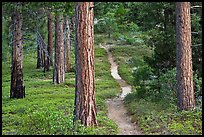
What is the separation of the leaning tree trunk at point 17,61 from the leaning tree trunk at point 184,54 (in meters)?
7.02

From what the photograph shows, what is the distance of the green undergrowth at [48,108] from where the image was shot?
32.5 ft

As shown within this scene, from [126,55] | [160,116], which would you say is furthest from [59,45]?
[126,55]

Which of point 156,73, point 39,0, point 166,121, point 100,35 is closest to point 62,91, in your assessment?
point 156,73

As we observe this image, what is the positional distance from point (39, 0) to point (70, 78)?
41.5 ft

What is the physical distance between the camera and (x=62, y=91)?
66.1 feet

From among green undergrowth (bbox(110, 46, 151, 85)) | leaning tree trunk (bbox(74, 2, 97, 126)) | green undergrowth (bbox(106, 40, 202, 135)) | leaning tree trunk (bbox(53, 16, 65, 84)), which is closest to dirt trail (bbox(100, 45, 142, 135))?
green undergrowth (bbox(106, 40, 202, 135))

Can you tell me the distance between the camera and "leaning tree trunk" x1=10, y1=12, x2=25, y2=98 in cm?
1694

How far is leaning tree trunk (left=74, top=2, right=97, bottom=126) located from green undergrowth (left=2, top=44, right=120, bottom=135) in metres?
0.46

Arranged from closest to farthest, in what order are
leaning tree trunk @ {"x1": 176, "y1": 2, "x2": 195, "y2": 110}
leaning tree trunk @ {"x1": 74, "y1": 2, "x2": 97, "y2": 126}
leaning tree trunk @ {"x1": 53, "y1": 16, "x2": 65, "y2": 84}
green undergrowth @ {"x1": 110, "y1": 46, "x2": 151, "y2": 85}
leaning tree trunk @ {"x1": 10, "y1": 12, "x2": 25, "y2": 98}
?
1. leaning tree trunk @ {"x1": 74, "y1": 2, "x2": 97, "y2": 126}
2. leaning tree trunk @ {"x1": 176, "y1": 2, "x2": 195, "y2": 110}
3. leaning tree trunk @ {"x1": 10, "y1": 12, "x2": 25, "y2": 98}
4. leaning tree trunk @ {"x1": 53, "y1": 16, "x2": 65, "y2": 84}
5. green undergrowth @ {"x1": 110, "y1": 46, "x2": 151, "y2": 85}

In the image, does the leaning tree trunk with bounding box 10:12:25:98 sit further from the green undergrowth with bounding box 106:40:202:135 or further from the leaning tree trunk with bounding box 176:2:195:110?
the leaning tree trunk with bounding box 176:2:195:110

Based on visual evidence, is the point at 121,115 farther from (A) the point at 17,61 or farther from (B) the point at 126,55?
(B) the point at 126,55

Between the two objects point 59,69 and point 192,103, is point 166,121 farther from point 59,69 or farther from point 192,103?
point 59,69

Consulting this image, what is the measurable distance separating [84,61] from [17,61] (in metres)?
7.40

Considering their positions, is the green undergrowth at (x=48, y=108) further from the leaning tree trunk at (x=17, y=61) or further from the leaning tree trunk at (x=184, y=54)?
the leaning tree trunk at (x=184, y=54)
